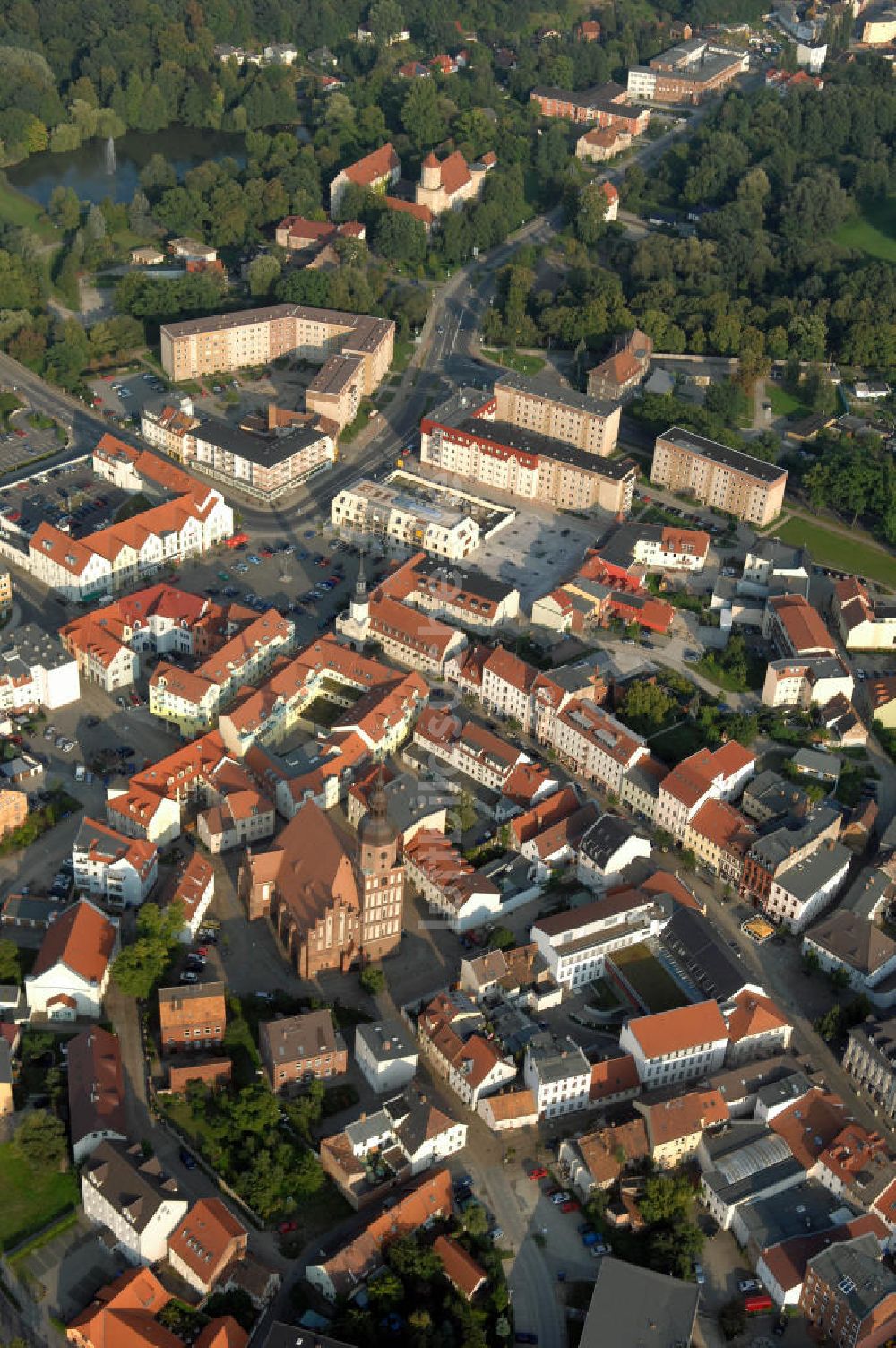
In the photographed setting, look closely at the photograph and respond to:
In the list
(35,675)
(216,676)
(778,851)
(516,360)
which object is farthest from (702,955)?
(516,360)

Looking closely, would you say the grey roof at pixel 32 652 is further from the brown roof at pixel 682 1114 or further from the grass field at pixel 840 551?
the grass field at pixel 840 551

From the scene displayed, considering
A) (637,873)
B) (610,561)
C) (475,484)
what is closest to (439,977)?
(637,873)

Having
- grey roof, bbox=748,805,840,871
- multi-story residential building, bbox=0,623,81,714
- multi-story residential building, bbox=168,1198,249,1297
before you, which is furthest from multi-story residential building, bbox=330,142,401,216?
multi-story residential building, bbox=168,1198,249,1297

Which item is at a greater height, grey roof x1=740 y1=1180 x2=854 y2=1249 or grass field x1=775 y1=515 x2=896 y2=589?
grass field x1=775 y1=515 x2=896 y2=589

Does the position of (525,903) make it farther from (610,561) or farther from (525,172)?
(525,172)

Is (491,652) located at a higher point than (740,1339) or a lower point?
higher

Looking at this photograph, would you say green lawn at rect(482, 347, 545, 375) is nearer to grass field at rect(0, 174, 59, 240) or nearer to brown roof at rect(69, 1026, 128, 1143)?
grass field at rect(0, 174, 59, 240)

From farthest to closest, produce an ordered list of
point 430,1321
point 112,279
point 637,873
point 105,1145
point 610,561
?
point 112,279, point 610,561, point 637,873, point 105,1145, point 430,1321
